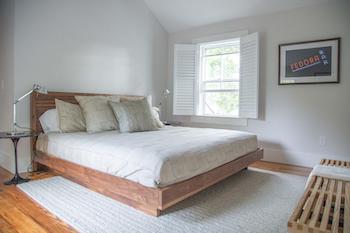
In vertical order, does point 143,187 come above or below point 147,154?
below

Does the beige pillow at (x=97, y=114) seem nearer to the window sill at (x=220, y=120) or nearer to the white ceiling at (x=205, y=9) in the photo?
the window sill at (x=220, y=120)

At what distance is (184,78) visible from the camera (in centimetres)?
491

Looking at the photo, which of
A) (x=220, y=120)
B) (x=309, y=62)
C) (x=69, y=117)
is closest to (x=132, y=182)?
(x=69, y=117)

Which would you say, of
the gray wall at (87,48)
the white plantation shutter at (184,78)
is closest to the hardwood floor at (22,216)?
the gray wall at (87,48)

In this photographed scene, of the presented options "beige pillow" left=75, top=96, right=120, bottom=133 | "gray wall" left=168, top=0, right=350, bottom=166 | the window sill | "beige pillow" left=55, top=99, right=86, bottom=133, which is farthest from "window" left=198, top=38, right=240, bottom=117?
"beige pillow" left=55, top=99, right=86, bottom=133

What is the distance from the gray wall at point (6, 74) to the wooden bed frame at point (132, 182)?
1.18 ft

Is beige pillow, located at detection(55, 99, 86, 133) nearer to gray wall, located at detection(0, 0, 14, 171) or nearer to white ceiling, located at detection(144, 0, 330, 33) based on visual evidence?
gray wall, located at detection(0, 0, 14, 171)

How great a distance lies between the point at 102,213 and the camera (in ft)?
6.73

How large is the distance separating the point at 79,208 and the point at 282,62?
345 cm

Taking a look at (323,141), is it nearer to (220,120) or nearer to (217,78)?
(220,120)

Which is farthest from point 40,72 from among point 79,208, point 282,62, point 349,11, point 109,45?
point 349,11

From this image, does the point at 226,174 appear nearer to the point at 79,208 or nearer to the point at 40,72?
the point at 79,208

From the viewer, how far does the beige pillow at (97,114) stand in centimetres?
321

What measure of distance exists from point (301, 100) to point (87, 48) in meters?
3.37
